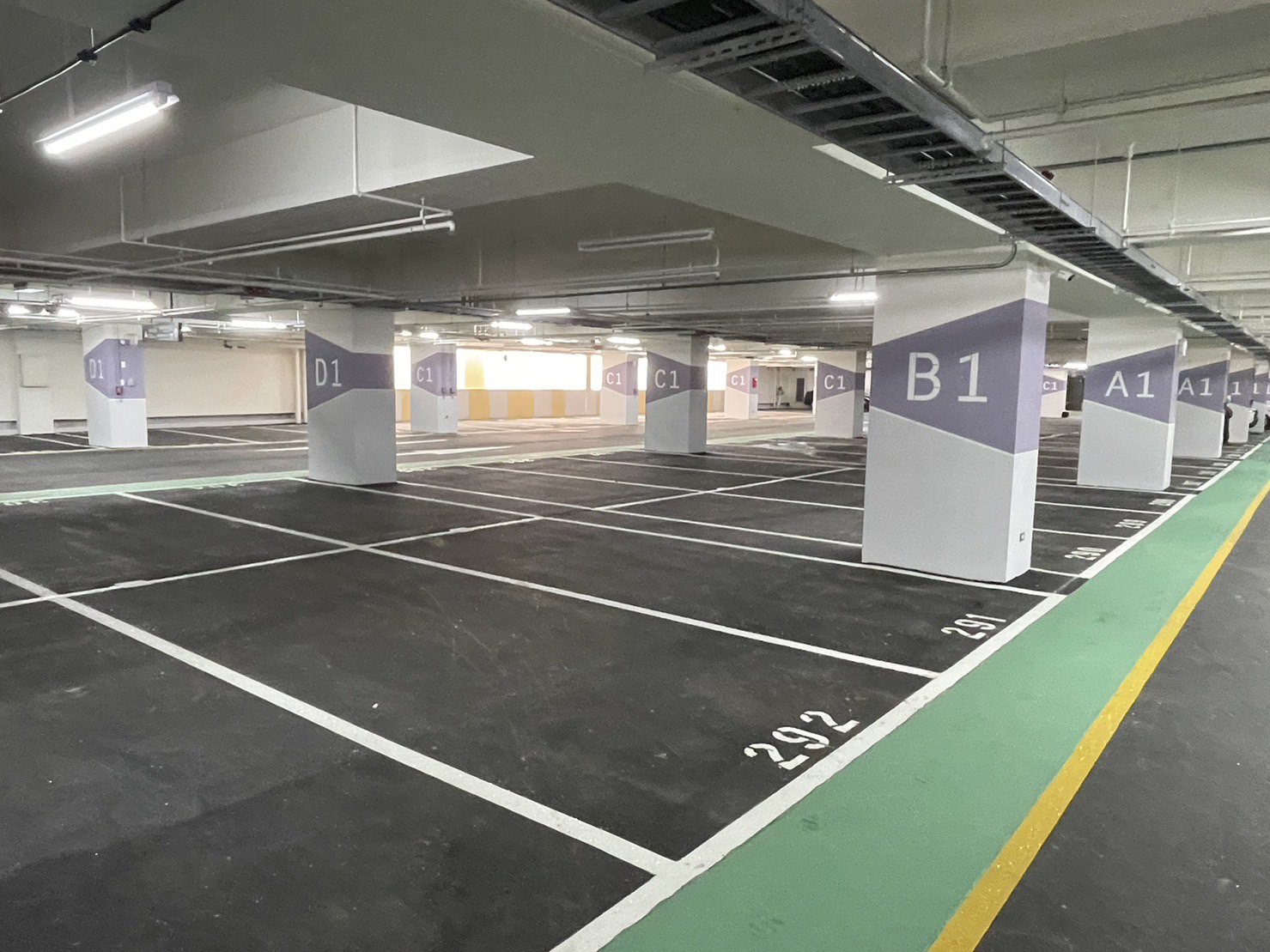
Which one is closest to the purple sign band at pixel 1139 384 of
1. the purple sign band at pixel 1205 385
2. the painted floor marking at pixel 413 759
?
the purple sign band at pixel 1205 385

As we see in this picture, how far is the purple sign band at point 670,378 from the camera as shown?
20.0m

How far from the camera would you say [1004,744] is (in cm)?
418

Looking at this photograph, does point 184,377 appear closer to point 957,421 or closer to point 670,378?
point 670,378

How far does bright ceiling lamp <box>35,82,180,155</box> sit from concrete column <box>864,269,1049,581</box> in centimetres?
620

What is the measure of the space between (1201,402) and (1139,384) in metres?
8.69

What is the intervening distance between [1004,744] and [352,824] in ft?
10.5

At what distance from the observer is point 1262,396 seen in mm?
36281

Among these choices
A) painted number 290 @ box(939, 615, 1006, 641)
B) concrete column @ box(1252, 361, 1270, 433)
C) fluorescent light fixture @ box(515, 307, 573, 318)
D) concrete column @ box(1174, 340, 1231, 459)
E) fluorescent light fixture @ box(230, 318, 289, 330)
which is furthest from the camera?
concrete column @ box(1252, 361, 1270, 433)

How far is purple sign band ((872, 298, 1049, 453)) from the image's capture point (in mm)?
7246

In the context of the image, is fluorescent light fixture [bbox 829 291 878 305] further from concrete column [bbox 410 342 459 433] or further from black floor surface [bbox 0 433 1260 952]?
concrete column [bbox 410 342 459 433]

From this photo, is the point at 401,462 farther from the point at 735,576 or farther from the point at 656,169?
the point at 656,169

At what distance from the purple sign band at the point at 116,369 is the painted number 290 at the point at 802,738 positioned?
2061cm

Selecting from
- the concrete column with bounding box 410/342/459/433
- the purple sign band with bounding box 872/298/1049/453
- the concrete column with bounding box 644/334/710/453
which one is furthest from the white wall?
the purple sign band with bounding box 872/298/1049/453

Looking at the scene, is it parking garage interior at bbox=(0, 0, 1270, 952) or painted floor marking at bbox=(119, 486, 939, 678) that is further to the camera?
painted floor marking at bbox=(119, 486, 939, 678)
